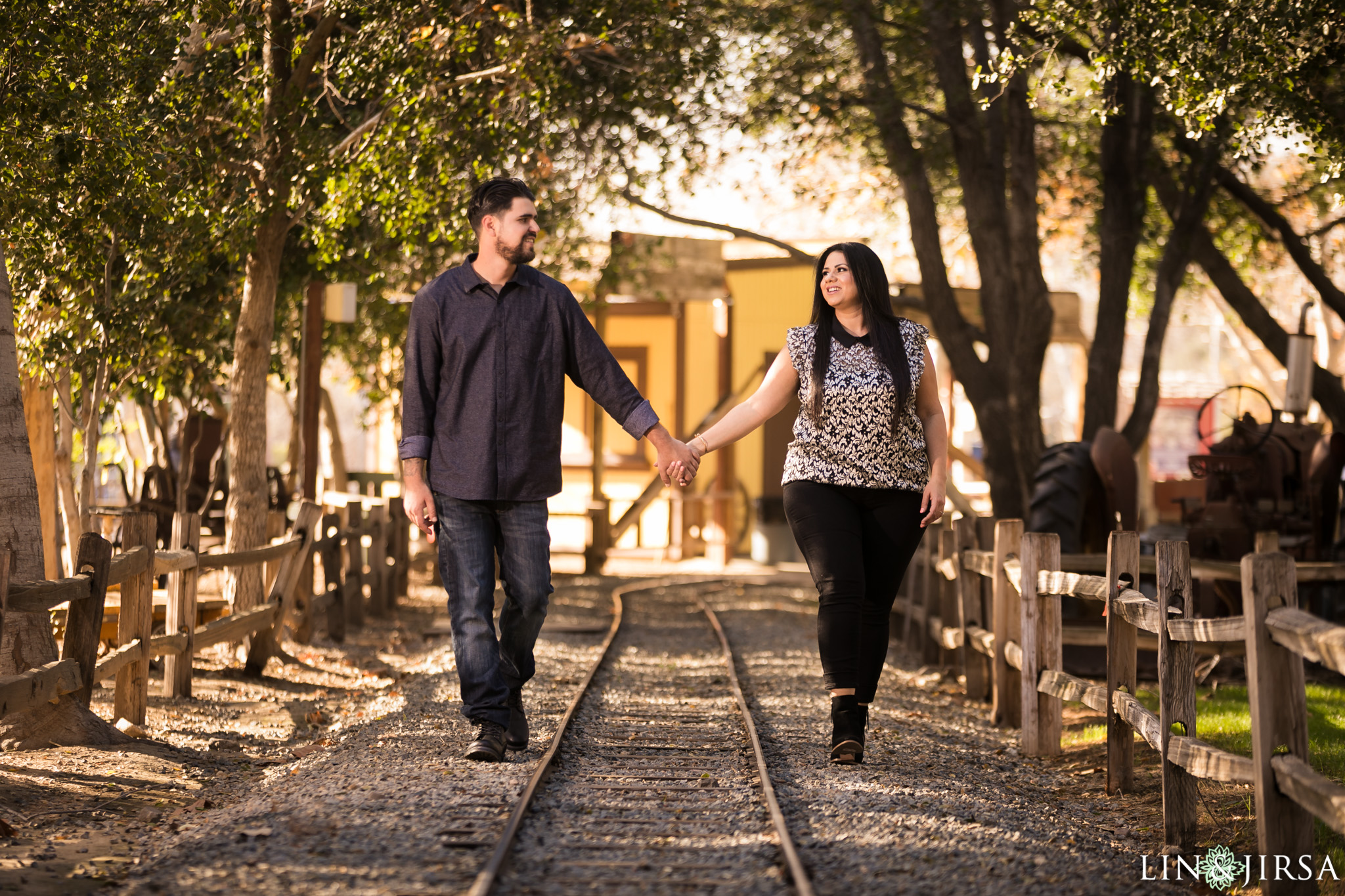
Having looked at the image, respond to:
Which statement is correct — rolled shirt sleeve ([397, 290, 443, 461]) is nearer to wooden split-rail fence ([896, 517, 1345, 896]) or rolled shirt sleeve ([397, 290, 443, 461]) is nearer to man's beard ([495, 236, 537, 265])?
man's beard ([495, 236, 537, 265])

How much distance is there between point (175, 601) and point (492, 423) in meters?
3.26

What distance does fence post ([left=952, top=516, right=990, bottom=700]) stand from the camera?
8.80m

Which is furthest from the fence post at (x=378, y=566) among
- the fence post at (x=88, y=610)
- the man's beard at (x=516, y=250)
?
the man's beard at (x=516, y=250)

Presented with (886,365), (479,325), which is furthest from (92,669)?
(886,365)

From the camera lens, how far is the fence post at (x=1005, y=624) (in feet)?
24.9

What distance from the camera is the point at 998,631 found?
7719mm

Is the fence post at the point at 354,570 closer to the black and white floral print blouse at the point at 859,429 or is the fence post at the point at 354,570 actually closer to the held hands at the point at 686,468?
the held hands at the point at 686,468

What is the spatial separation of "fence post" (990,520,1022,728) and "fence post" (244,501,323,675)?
14.9 feet

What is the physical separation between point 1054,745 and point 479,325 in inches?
139

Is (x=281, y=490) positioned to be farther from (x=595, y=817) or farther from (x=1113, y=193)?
(x=595, y=817)

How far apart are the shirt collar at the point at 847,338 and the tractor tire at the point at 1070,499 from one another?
457 cm

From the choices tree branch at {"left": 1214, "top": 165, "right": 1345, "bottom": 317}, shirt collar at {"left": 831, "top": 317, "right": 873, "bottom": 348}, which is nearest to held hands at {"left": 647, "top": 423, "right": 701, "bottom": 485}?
shirt collar at {"left": 831, "top": 317, "right": 873, "bottom": 348}

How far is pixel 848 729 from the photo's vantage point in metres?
5.69

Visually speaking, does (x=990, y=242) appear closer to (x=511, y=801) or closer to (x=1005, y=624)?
(x=1005, y=624)
